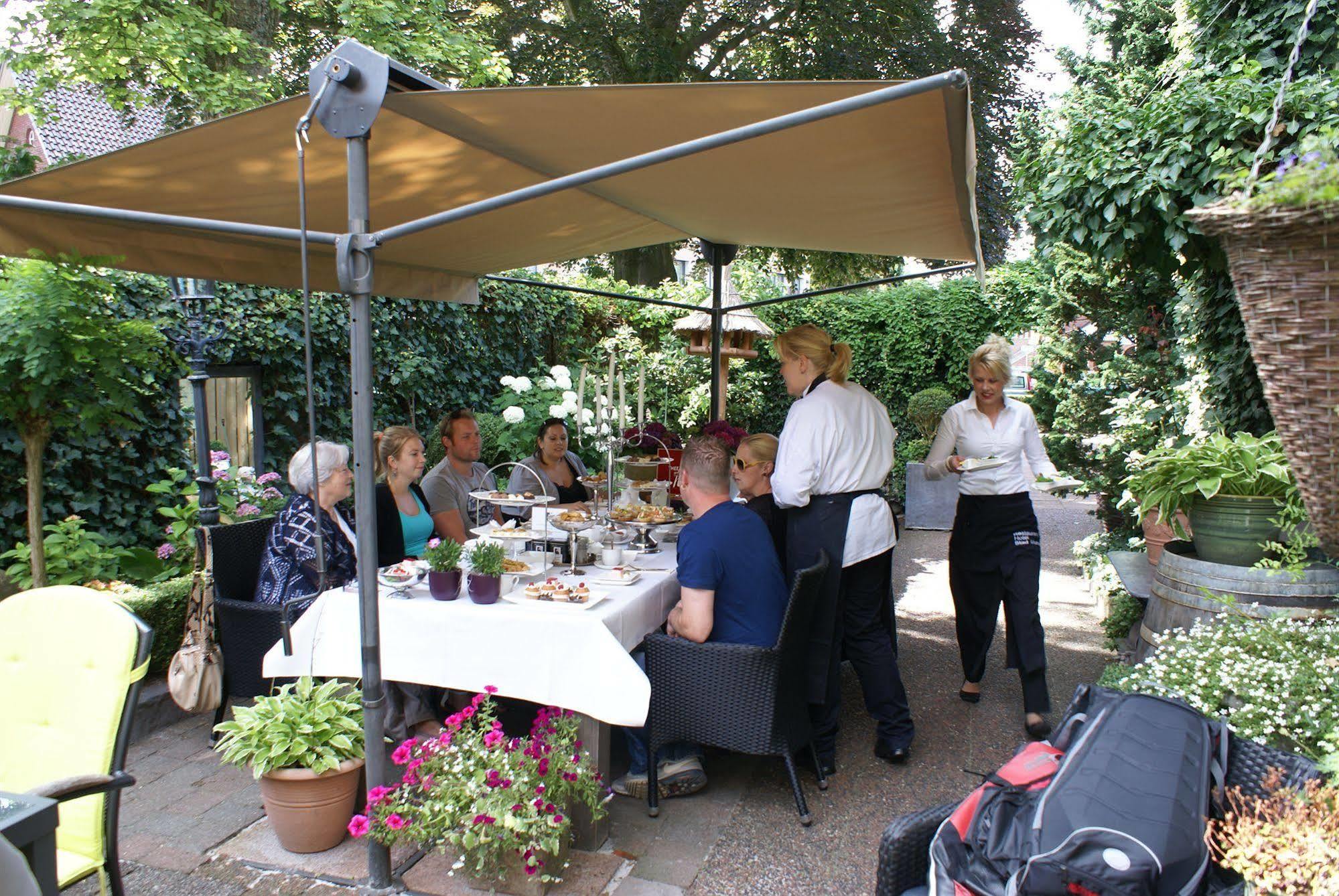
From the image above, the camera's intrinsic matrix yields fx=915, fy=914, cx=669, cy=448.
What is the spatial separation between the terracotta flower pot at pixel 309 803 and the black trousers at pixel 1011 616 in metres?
2.76

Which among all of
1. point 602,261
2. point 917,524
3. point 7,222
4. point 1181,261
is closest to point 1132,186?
point 1181,261

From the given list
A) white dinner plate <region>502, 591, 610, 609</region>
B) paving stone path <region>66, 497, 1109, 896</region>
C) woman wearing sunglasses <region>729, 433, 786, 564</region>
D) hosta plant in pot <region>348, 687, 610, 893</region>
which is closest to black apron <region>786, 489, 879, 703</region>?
woman wearing sunglasses <region>729, 433, 786, 564</region>

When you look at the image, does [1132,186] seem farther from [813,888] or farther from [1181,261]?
[813,888]

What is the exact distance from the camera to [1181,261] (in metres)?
3.59

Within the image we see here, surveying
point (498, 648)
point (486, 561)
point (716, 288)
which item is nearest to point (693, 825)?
point (498, 648)

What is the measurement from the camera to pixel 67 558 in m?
4.45

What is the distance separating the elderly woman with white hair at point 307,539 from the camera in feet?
11.1

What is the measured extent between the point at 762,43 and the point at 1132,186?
12547 mm

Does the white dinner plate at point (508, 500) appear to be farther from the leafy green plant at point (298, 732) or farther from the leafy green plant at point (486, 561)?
the leafy green plant at point (298, 732)

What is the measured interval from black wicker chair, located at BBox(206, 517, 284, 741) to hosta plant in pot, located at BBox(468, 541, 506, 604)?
82 centimetres

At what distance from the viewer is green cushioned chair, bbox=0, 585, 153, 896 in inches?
84.9

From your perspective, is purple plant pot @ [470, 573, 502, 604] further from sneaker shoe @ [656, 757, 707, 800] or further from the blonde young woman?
sneaker shoe @ [656, 757, 707, 800]

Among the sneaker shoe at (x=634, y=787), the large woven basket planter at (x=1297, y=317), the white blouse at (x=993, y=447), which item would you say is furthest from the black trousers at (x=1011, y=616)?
the large woven basket planter at (x=1297, y=317)

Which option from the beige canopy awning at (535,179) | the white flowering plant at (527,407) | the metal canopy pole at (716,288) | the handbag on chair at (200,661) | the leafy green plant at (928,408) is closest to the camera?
the beige canopy awning at (535,179)
